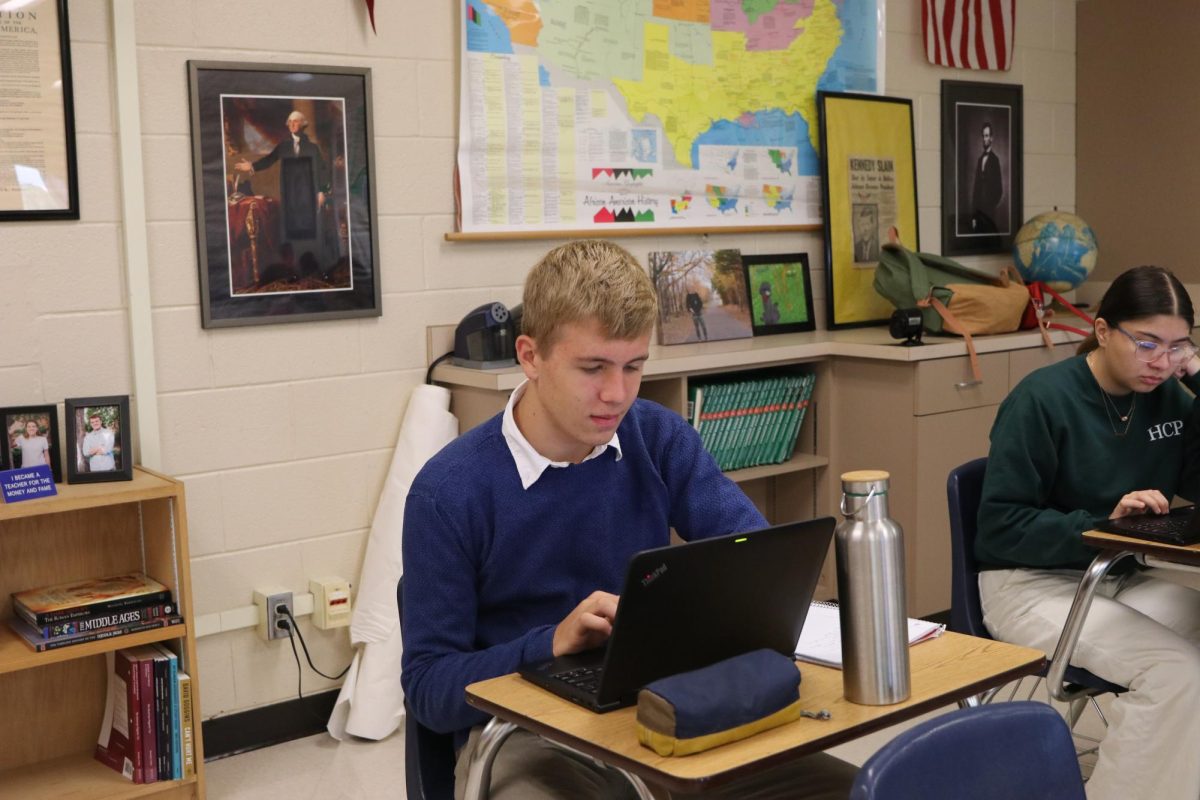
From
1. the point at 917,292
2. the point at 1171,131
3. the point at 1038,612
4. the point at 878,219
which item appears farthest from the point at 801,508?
the point at 1171,131

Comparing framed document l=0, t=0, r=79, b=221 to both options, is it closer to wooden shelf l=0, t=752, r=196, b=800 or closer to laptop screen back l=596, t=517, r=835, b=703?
wooden shelf l=0, t=752, r=196, b=800

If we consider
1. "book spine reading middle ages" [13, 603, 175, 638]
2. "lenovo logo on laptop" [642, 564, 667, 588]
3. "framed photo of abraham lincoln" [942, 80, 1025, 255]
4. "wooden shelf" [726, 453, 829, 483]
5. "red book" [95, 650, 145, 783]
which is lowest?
"red book" [95, 650, 145, 783]

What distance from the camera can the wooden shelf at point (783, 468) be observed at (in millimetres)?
4035

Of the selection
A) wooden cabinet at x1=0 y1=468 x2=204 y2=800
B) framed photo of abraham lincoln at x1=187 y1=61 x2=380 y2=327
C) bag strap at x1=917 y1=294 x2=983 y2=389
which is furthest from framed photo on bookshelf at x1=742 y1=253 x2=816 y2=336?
wooden cabinet at x1=0 y1=468 x2=204 y2=800

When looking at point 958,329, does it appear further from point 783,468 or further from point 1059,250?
point 1059,250

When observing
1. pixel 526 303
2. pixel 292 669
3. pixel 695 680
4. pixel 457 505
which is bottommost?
pixel 292 669

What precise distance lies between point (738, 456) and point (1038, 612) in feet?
4.98

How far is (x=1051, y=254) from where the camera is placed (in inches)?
188

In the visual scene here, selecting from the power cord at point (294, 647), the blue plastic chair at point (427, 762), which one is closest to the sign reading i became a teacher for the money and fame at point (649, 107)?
the power cord at point (294, 647)

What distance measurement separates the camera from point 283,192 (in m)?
3.32

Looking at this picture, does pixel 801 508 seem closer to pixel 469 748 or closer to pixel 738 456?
pixel 738 456

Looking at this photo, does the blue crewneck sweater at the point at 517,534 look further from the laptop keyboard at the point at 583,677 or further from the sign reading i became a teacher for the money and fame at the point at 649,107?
the sign reading i became a teacher for the money and fame at the point at 649,107

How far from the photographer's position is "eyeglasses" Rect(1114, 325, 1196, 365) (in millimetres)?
2686

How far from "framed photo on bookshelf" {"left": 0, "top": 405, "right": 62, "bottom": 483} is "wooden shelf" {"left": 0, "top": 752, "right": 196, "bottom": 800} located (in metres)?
0.68
